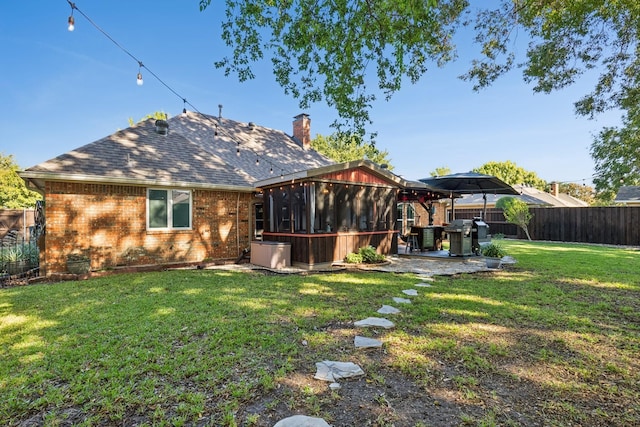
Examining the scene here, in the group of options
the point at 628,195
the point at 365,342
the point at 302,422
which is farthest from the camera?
the point at 628,195

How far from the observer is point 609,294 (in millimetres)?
5930

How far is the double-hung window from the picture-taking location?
928 cm

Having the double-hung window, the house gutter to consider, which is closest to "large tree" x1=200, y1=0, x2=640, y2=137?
the house gutter

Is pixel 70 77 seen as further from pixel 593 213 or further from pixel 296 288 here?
pixel 593 213

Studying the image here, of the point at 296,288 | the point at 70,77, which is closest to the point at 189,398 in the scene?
the point at 296,288

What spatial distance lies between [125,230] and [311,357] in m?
7.74

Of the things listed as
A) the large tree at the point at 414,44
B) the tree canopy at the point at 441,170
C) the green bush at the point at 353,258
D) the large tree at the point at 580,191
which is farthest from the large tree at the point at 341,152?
the large tree at the point at 414,44

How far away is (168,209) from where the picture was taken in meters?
9.53

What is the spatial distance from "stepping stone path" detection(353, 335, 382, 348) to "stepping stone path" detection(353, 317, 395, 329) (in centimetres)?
48

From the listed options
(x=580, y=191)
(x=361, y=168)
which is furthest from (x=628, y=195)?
(x=580, y=191)

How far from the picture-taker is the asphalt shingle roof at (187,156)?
8.58 metres

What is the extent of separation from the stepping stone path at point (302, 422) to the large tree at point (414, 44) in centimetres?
417

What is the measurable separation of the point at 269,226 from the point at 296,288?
439cm

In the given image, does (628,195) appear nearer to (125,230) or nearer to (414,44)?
(414,44)
